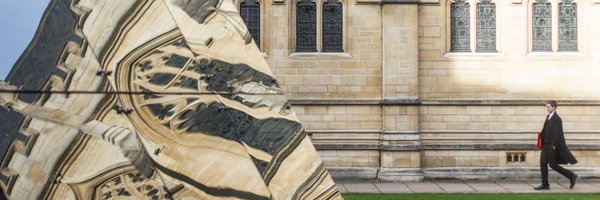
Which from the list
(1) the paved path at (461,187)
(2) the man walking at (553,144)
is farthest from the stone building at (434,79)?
(2) the man walking at (553,144)

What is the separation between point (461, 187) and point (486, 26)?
4249mm

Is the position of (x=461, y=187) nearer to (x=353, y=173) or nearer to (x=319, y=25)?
(x=353, y=173)

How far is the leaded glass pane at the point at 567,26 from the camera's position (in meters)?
21.1

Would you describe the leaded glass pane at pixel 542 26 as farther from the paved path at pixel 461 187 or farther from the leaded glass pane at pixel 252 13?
the leaded glass pane at pixel 252 13

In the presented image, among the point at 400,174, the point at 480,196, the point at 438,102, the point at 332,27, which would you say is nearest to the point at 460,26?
the point at 438,102

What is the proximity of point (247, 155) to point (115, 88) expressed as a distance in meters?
0.71

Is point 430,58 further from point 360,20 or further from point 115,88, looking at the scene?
point 115,88

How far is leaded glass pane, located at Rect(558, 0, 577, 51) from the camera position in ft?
69.2

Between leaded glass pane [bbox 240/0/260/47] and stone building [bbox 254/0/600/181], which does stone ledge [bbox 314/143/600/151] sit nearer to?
stone building [bbox 254/0/600/181]

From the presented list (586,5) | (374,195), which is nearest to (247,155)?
(374,195)

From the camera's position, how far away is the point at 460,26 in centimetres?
2120

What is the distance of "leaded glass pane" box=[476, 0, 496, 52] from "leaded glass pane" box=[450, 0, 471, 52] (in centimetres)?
27

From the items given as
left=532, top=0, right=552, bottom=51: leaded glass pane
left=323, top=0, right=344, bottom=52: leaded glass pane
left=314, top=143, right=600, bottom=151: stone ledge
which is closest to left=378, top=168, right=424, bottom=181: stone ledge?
A: left=314, top=143, right=600, bottom=151: stone ledge

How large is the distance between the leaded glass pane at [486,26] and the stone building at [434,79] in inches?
0.9
